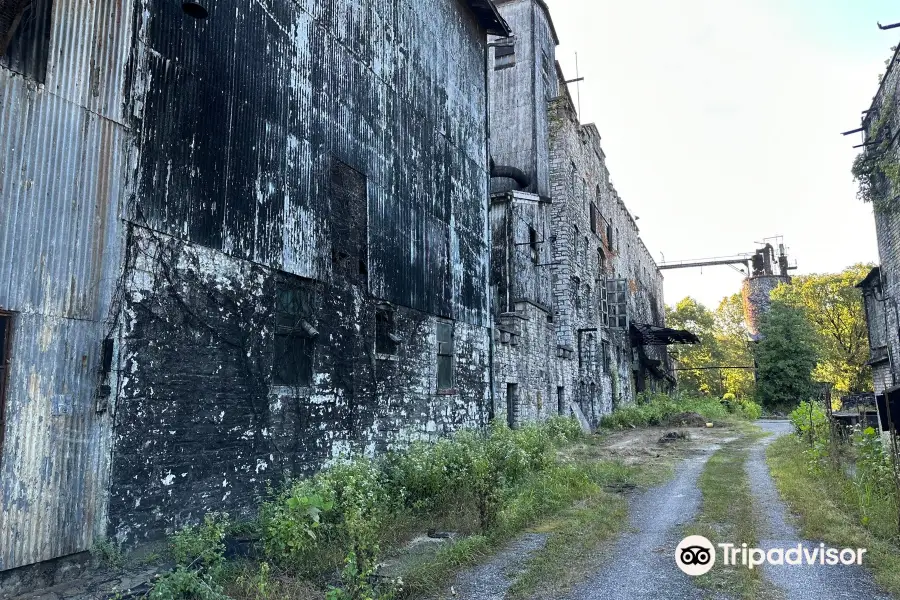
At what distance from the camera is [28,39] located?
5.52 m

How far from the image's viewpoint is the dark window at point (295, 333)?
8.05 meters

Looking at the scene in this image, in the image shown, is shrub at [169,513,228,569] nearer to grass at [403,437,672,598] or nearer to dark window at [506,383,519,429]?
grass at [403,437,672,598]

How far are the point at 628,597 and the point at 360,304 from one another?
19.0 ft

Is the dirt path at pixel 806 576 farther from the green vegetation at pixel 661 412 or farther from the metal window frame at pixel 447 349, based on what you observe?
the green vegetation at pixel 661 412

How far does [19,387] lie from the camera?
202 inches

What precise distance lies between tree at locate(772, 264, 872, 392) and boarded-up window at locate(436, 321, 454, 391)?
29907 millimetres

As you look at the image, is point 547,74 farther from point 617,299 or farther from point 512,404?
point 512,404

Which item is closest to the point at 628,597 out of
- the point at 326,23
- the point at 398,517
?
the point at 398,517

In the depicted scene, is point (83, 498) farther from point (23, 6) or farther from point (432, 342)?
point (432, 342)

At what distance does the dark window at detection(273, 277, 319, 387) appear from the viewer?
8047 millimetres

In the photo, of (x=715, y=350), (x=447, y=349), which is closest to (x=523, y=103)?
(x=447, y=349)

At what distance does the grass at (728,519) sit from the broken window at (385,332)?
17.4ft

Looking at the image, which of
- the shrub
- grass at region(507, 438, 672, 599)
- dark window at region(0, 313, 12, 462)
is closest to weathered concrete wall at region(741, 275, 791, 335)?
grass at region(507, 438, 672, 599)

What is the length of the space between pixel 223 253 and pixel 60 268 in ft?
6.27
